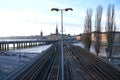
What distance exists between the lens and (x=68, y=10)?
945 inches

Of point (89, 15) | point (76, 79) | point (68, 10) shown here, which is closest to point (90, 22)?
point (89, 15)

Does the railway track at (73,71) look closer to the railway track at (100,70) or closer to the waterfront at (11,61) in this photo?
the railway track at (100,70)

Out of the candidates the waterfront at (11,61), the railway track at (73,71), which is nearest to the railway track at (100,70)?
the railway track at (73,71)

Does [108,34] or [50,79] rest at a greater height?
[108,34]

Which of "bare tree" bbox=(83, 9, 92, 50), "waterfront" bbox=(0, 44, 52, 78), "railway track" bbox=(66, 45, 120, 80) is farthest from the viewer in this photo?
"bare tree" bbox=(83, 9, 92, 50)

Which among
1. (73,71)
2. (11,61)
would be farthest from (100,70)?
(11,61)

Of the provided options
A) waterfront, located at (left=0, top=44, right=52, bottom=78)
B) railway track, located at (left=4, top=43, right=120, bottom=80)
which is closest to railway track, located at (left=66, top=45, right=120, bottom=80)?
railway track, located at (left=4, top=43, right=120, bottom=80)

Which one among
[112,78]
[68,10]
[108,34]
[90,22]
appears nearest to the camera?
[68,10]

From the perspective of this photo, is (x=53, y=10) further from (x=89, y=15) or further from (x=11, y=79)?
(x=89, y=15)

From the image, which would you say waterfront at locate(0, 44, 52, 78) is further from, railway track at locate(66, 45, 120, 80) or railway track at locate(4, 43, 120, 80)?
railway track at locate(66, 45, 120, 80)

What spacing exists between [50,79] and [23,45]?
499 feet

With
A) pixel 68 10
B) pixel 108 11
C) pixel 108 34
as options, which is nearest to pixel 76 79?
pixel 68 10

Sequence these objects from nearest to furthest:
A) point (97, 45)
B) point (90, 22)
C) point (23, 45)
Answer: point (97, 45), point (90, 22), point (23, 45)

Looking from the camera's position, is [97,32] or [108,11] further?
[97,32]
